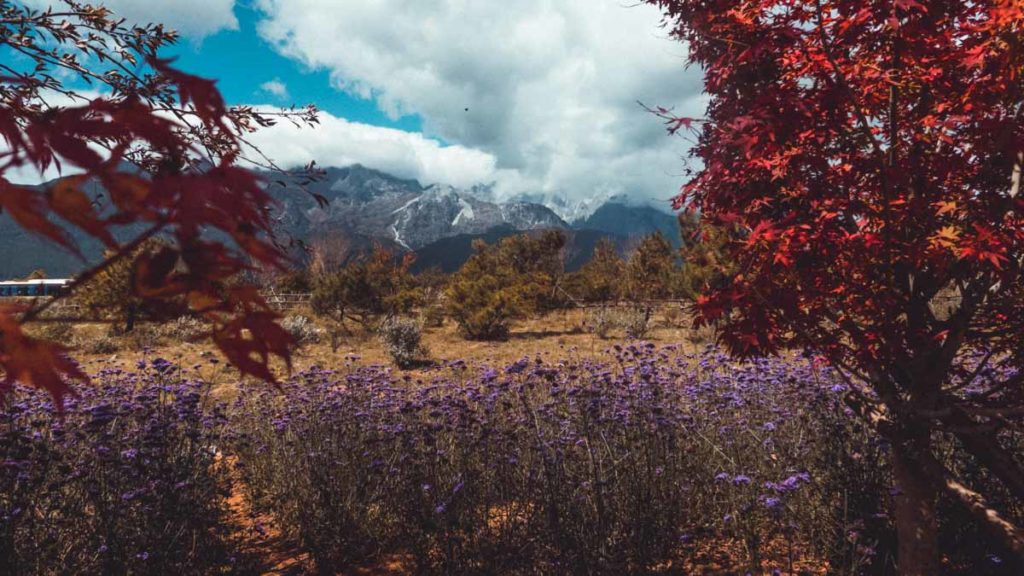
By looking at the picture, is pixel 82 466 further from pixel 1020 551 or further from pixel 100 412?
pixel 1020 551

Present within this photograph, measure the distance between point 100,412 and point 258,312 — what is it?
3.35m

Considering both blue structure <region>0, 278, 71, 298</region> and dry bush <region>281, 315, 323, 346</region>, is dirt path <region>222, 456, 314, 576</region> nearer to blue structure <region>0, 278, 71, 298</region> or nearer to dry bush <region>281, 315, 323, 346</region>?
dry bush <region>281, 315, 323, 346</region>

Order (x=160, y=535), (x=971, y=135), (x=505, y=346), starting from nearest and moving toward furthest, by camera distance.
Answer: (x=971, y=135)
(x=160, y=535)
(x=505, y=346)

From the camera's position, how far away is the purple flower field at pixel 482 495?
10.3 ft

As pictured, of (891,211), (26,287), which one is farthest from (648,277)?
(26,287)

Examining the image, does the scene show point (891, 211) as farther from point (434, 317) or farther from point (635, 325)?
point (434, 317)

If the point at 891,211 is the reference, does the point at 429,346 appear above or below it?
below

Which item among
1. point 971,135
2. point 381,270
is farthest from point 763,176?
point 381,270

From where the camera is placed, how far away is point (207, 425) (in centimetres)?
534

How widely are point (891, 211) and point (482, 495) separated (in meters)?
3.33

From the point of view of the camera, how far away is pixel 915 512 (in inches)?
113

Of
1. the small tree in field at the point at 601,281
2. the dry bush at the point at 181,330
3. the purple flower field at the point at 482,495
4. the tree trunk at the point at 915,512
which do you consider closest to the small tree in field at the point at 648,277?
the small tree in field at the point at 601,281

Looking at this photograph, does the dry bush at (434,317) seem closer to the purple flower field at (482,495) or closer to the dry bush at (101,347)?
the dry bush at (101,347)

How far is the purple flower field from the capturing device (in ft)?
10.3
